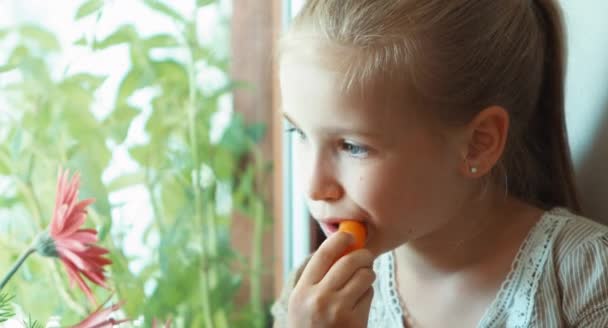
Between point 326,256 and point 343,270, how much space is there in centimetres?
2

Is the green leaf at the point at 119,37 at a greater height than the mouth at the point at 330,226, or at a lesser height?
greater

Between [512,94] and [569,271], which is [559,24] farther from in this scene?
[569,271]

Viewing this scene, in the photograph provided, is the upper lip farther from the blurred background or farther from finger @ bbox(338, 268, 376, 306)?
the blurred background

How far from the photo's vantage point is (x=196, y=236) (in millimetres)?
1208

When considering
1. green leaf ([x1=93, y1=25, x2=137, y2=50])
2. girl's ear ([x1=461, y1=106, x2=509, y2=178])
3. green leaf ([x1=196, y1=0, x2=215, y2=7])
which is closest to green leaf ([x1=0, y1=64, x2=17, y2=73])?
green leaf ([x1=93, y1=25, x2=137, y2=50])

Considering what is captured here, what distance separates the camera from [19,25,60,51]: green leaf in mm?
A: 879

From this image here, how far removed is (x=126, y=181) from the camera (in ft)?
3.33

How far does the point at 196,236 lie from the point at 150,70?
0.27 meters

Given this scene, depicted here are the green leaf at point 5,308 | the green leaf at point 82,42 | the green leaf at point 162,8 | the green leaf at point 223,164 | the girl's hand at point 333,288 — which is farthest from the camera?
the green leaf at point 223,164

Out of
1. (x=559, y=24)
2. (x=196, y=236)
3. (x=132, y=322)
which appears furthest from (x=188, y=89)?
(x=559, y=24)

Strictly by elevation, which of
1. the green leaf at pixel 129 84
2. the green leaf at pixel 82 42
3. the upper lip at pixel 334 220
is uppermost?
the green leaf at pixel 82 42

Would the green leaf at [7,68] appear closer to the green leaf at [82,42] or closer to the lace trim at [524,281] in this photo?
the green leaf at [82,42]

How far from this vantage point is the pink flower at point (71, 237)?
0.78 m

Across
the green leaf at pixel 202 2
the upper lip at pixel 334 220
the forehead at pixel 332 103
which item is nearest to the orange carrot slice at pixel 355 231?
the upper lip at pixel 334 220
